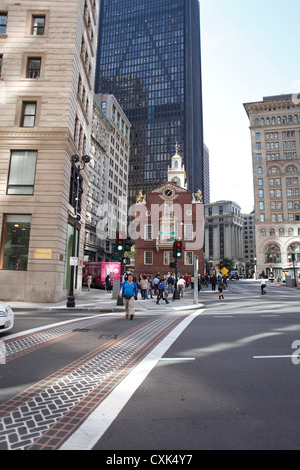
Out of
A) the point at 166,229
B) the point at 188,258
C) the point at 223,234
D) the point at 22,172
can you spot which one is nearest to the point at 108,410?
the point at 22,172

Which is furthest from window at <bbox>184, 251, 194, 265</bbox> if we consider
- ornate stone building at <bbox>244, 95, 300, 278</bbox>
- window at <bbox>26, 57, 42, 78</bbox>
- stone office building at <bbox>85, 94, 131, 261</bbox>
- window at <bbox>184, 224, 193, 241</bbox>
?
window at <bbox>26, 57, 42, 78</bbox>

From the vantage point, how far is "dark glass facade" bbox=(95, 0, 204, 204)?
13550 cm

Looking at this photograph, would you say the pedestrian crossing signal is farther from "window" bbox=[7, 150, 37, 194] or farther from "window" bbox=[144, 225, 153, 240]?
"window" bbox=[144, 225, 153, 240]

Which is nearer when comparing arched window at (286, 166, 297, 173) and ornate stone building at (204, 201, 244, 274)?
arched window at (286, 166, 297, 173)

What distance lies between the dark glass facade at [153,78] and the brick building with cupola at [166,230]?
74192 mm

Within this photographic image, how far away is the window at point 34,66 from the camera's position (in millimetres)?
22906

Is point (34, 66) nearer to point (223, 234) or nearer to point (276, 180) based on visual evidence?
point (276, 180)

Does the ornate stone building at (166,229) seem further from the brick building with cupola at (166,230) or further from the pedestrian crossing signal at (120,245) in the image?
the pedestrian crossing signal at (120,245)

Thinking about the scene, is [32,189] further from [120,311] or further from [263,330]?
[263,330]

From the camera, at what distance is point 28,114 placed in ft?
73.0

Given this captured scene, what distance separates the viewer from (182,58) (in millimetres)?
139625

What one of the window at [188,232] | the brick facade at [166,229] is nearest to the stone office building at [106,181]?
the brick facade at [166,229]

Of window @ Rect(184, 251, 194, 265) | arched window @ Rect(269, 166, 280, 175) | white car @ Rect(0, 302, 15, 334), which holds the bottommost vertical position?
white car @ Rect(0, 302, 15, 334)

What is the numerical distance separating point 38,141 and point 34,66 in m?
6.39
